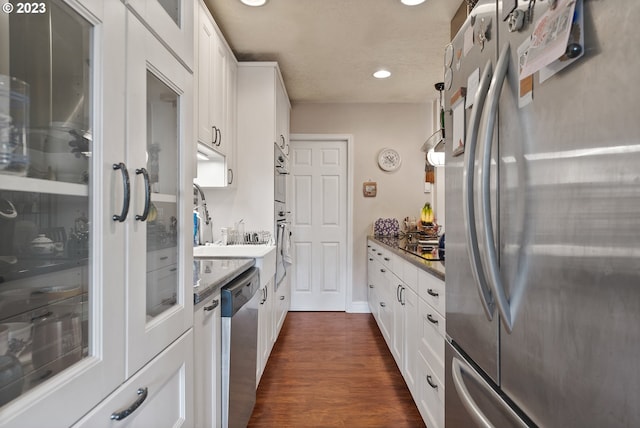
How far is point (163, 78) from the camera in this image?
932mm

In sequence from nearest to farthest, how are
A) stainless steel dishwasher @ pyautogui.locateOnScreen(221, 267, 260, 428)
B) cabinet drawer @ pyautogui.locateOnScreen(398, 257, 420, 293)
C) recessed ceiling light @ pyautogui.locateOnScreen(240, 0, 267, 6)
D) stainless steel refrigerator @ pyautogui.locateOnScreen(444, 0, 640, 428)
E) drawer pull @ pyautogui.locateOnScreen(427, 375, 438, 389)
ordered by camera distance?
1. stainless steel refrigerator @ pyautogui.locateOnScreen(444, 0, 640, 428)
2. stainless steel dishwasher @ pyautogui.locateOnScreen(221, 267, 260, 428)
3. drawer pull @ pyautogui.locateOnScreen(427, 375, 438, 389)
4. cabinet drawer @ pyautogui.locateOnScreen(398, 257, 420, 293)
5. recessed ceiling light @ pyautogui.locateOnScreen(240, 0, 267, 6)

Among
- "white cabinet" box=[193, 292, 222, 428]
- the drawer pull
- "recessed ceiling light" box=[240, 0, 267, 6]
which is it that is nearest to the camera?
"white cabinet" box=[193, 292, 222, 428]

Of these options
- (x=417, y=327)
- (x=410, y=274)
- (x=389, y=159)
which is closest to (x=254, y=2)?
(x=410, y=274)

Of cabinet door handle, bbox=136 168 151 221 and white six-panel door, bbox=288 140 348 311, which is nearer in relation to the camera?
cabinet door handle, bbox=136 168 151 221

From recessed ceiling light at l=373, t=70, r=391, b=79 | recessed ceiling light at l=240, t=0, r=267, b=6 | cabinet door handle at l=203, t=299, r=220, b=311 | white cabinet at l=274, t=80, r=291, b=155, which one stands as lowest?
cabinet door handle at l=203, t=299, r=220, b=311

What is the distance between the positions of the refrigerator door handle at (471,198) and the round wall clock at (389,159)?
3526 mm

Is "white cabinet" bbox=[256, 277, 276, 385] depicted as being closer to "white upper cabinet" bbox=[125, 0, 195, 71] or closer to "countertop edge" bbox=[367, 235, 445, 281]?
"countertop edge" bbox=[367, 235, 445, 281]

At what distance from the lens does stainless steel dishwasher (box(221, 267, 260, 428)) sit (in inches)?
58.2

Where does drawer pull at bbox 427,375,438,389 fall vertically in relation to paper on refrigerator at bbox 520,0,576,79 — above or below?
below

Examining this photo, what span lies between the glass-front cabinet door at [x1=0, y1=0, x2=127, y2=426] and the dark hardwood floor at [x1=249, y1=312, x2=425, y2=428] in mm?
1662

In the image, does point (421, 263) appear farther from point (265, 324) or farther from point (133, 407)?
point (133, 407)

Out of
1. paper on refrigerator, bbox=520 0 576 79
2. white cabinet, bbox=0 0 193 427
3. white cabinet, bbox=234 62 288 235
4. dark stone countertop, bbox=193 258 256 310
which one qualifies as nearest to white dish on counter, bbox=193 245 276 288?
dark stone countertop, bbox=193 258 256 310

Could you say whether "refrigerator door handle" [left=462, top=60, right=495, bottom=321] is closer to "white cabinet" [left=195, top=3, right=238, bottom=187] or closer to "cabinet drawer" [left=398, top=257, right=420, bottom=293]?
"cabinet drawer" [left=398, top=257, right=420, bottom=293]

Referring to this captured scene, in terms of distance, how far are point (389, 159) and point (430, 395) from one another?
3116 mm
